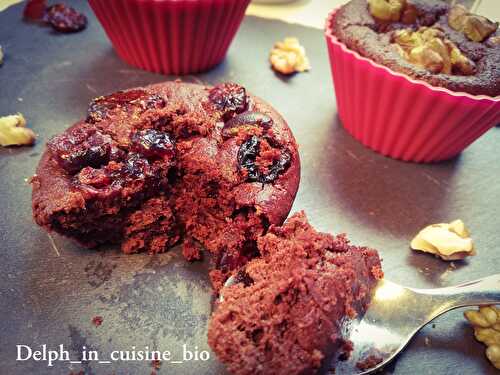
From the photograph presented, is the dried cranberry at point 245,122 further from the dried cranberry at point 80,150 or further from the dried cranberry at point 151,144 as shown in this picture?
the dried cranberry at point 80,150

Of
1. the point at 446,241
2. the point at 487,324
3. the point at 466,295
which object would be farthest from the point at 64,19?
the point at 487,324

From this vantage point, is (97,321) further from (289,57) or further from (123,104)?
(289,57)

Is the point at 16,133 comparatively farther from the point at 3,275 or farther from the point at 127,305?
the point at 127,305

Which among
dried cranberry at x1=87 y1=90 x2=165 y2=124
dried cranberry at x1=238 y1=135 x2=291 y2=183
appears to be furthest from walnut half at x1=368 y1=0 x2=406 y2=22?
dried cranberry at x1=87 y1=90 x2=165 y2=124

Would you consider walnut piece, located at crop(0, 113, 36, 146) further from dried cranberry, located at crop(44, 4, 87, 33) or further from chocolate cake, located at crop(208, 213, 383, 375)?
chocolate cake, located at crop(208, 213, 383, 375)

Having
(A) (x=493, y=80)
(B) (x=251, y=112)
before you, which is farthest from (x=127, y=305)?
(A) (x=493, y=80)
